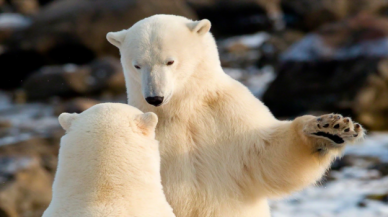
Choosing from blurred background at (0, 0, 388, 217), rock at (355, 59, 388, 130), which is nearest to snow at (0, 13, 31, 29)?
blurred background at (0, 0, 388, 217)

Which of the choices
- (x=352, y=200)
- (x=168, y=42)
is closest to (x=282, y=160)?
(x=168, y=42)

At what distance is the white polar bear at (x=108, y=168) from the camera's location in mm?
2738

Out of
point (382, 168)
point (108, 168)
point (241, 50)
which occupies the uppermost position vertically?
point (241, 50)

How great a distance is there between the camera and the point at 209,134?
3488mm

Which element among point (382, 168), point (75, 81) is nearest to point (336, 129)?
point (382, 168)

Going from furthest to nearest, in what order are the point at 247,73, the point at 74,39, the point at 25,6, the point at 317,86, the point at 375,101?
the point at 25,6
the point at 74,39
the point at 247,73
the point at 317,86
the point at 375,101

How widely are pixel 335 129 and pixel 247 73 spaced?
12.9 m

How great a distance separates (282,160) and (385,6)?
16713 mm

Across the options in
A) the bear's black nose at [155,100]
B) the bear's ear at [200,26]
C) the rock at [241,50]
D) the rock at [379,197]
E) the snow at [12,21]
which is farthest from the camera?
the snow at [12,21]

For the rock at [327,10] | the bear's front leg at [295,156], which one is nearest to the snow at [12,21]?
the rock at [327,10]

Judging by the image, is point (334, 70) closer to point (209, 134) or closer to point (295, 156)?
point (295, 156)

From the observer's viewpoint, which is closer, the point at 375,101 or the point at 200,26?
the point at 200,26

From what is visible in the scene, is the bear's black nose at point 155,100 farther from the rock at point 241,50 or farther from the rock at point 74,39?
the rock at point 74,39

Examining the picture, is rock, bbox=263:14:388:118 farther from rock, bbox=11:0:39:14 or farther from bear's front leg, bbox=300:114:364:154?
rock, bbox=11:0:39:14
